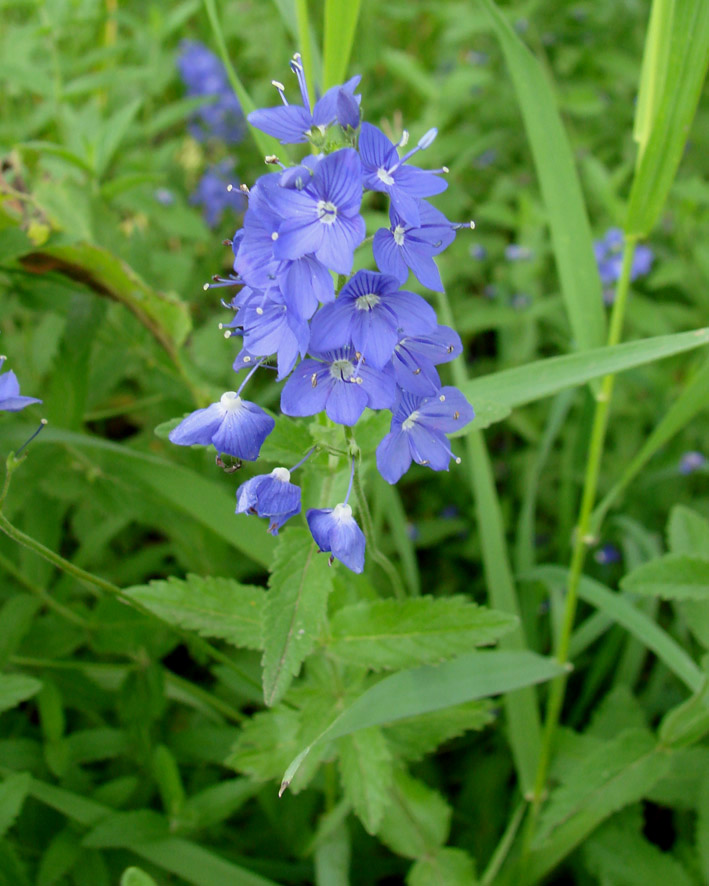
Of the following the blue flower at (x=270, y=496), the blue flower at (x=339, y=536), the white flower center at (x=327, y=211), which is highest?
the white flower center at (x=327, y=211)

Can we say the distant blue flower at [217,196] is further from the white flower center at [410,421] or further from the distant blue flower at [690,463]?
the white flower center at [410,421]

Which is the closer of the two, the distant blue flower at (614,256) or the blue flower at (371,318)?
the blue flower at (371,318)

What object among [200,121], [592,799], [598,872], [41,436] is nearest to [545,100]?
[41,436]

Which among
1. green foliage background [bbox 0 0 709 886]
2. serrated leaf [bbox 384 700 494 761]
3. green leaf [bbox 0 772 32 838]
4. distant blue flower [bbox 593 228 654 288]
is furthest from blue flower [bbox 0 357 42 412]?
distant blue flower [bbox 593 228 654 288]

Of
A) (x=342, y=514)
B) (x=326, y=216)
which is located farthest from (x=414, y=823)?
(x=326, y=216)

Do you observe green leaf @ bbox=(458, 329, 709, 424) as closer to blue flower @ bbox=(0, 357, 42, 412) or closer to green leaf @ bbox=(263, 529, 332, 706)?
green leaf @ bbox=(263, 529, 332, 706)

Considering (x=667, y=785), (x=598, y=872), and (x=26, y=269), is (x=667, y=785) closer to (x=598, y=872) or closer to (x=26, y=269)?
(x=598, y=872)

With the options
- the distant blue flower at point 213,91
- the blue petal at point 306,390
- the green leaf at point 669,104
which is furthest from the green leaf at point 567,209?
the distant blue flower at point 213,91
